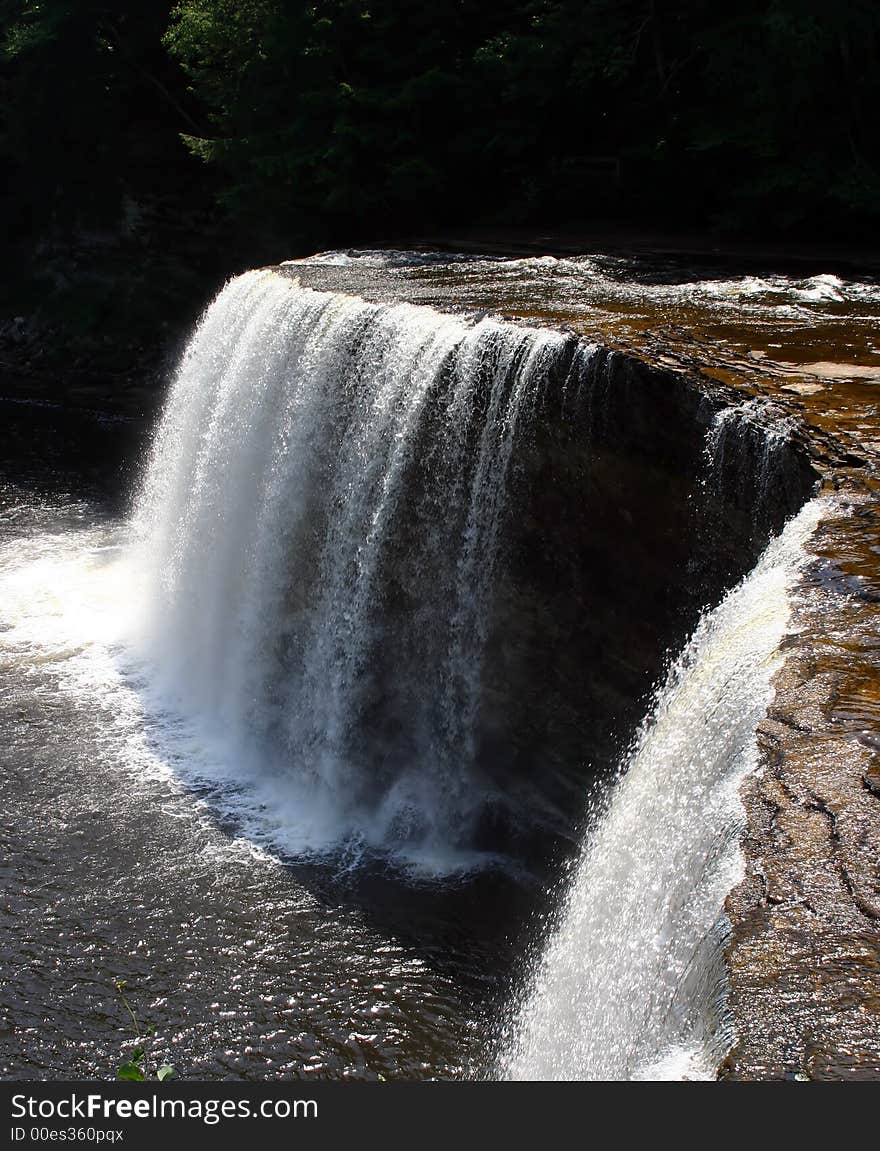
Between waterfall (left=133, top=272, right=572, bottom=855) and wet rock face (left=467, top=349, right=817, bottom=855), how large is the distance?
9.9 inches

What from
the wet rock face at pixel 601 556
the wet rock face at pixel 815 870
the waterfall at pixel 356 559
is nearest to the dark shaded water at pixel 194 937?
the waterfall at pixel 356 559

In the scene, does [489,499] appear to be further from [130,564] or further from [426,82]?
[426,82]

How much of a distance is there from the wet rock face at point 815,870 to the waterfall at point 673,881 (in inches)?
3.5

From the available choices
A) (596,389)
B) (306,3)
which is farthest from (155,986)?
(306,3)

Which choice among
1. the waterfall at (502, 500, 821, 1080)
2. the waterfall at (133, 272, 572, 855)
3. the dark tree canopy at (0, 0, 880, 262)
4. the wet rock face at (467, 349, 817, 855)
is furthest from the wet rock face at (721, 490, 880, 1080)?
the dark tree canopy at (0, 0, 880, 262)

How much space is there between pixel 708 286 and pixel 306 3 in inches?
381

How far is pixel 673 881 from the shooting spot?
4.39 meters

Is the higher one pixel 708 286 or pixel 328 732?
pixel 708 286

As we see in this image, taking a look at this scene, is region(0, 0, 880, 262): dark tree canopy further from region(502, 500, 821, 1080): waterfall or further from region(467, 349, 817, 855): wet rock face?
region(502, 500, 821, 1080): waterfall

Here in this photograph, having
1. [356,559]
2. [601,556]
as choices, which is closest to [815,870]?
[601,556]

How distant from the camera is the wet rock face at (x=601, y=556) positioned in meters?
7.40

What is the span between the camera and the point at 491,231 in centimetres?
1647

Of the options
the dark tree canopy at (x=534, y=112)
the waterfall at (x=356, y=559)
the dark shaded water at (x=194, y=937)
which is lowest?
the dark shaded water at (x=194, y=937)

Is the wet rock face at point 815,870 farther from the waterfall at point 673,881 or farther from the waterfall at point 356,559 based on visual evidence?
the waterfall at point 356,559
